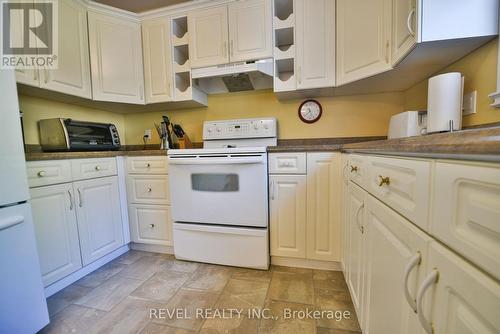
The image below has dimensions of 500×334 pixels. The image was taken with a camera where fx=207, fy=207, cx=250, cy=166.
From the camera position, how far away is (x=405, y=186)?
56 cm

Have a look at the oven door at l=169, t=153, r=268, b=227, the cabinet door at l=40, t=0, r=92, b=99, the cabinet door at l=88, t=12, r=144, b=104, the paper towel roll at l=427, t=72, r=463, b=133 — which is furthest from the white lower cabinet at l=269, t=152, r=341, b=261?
the cabinet door at l=40, t=0, r=92, b=99

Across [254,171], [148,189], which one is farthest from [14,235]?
[254,171]

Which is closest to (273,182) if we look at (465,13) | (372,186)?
(372,186)

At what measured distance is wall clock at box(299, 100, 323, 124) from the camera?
194 cm

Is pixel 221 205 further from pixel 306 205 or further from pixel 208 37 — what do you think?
pixel 208 37

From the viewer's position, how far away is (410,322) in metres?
0.52

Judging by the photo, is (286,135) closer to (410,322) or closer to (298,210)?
(298,210)

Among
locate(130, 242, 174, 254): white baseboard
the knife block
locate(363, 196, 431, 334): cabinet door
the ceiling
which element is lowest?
locate(130, 242, 174, 254): white baseboard

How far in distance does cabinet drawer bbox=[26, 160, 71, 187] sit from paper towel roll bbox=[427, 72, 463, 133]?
223 centimetres

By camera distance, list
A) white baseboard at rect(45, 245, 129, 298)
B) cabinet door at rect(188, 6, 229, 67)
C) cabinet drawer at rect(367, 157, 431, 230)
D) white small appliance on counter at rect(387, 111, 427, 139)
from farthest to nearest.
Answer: cabinet door at rect(188, 6, 229, 67) < white baseboard at rect(45, 245, 129, 298) < white small appliance on counter at rect(387, 111, 427, 139) < cabinet drawer at rect(367, 157, 431, 230)

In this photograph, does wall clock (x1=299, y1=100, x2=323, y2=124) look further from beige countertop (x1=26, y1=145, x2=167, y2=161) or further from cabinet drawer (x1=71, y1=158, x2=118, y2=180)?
cabinet drawer (x1=71, y1=158, x2=118, y2=180)

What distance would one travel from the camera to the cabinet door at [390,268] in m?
0.50

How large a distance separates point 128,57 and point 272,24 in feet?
4.45

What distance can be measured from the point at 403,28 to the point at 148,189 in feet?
6.79
